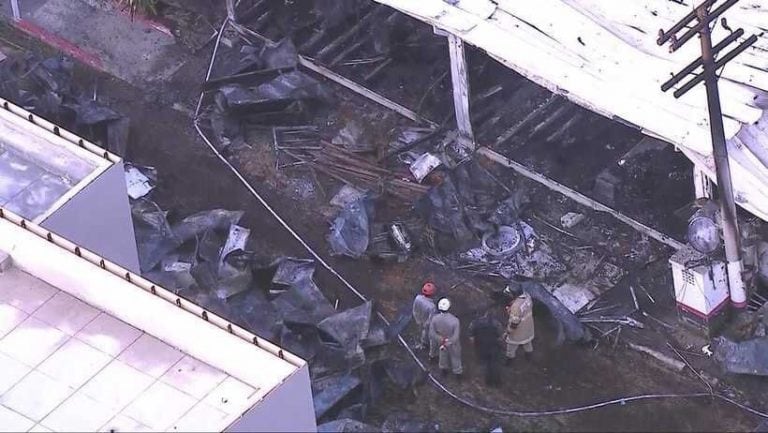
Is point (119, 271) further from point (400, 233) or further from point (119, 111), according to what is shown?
point (119, 111)

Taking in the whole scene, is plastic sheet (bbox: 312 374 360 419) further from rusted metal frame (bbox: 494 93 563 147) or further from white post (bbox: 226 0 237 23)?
white post (bbox: 226 0 237 23)

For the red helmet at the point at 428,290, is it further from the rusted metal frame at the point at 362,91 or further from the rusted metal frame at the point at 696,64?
the rusted metal frame at the point at 362,91

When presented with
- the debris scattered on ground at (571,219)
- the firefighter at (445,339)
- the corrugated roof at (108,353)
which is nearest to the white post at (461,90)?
the debris scattered on ground at (571,219)

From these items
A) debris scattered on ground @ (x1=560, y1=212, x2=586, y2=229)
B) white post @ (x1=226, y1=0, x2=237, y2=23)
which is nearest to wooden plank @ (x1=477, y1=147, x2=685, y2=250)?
debris scattered on ground @ (x1=560, y1=212, x2=586, y2=229)

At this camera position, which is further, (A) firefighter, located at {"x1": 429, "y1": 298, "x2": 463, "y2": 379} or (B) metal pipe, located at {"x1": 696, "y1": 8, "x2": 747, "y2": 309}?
(A) firefighter, located at {"x1": 429, "y1": 298, "x2": 463, "y2": 379}

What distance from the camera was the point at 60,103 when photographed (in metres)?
25.0

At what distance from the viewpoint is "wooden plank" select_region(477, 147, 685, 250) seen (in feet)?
A: 74.9

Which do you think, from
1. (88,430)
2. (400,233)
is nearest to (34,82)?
(400,233)

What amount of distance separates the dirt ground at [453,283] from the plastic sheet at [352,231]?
202mm

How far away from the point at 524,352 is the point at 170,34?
9424 mm

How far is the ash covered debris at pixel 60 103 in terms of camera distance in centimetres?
2494

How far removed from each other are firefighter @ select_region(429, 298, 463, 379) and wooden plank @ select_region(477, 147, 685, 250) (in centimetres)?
317

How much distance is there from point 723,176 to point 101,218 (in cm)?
774

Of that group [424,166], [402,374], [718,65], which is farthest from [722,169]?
[424,166]
